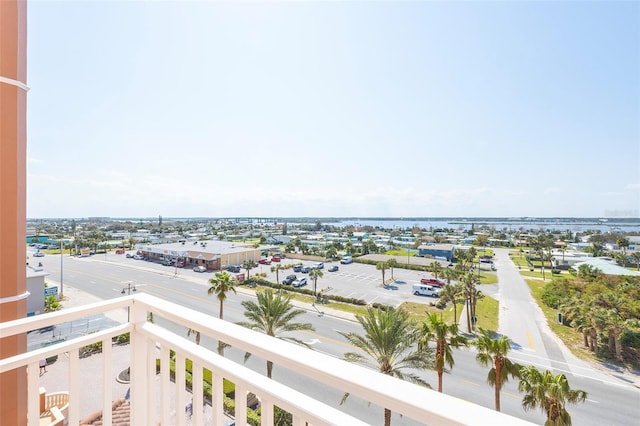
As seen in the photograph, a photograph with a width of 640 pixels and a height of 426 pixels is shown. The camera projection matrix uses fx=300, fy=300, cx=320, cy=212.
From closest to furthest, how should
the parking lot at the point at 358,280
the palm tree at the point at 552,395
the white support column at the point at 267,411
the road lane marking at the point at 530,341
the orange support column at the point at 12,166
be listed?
1. the white support column at the point at 267,411
2. the orange support column at the point at 12,166
3. the palm tree at the point at 552,395
4. the road lane marking at the point at 530,341
5. the parking lot at the point at 358,280

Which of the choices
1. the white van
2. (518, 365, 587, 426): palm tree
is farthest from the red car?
(518, 365, 587, 426): palm tree

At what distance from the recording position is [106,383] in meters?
1.69

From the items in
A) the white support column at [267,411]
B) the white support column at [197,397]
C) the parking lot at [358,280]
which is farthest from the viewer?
the parking lot at [358,280]

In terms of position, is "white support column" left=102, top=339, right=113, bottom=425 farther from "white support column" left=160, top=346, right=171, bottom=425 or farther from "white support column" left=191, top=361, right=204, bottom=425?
"white support column" left=191, top=361, right=204, bottom=425

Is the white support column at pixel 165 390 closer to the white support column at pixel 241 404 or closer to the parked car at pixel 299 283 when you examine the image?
the white support column at pixel 241 404

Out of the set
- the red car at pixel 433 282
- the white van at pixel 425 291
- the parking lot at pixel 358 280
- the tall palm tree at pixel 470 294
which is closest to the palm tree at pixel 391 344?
the tall palm tree at pixel 470 294

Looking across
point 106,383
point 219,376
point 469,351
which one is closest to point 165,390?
point 106,383

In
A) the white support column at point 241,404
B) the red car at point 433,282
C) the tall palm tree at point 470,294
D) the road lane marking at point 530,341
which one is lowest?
the road lane marking at point 530,341

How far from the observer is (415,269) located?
1278 inches

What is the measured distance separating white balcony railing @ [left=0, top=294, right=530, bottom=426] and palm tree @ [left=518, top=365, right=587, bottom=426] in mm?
9153

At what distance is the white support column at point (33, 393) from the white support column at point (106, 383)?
10.6 inches

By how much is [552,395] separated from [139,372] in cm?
938

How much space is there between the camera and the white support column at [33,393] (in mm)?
1428

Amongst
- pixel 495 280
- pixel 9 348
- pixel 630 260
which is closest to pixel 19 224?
pixel 9 348
